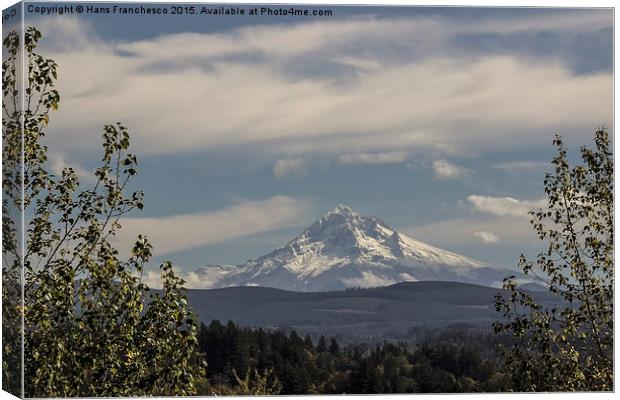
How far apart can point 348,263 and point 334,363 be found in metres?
1.36

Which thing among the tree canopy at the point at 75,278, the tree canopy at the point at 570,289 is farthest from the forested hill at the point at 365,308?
the tree canopy at the point at 75,278

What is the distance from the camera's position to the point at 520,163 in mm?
16078

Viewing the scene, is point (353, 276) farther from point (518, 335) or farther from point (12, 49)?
point (12, 49)

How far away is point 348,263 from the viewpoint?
53.8 ft

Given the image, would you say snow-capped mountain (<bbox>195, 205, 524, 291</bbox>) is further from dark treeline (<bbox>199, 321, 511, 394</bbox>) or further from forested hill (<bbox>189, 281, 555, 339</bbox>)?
dark treeline (<bbox>199, 321, 511, 394</bbox>)

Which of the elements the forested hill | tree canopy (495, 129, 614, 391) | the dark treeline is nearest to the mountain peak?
the forested hill

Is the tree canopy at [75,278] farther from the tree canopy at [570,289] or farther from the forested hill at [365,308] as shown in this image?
the tree canopy at [570,289]

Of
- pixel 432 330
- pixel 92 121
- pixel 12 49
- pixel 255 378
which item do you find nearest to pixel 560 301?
pixel 432 330

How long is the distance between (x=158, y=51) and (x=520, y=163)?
482 centimetres

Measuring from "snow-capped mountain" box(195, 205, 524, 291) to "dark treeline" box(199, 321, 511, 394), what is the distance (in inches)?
27.6

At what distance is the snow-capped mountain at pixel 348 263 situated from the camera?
15.6 metres

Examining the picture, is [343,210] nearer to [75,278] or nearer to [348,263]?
[348,263]

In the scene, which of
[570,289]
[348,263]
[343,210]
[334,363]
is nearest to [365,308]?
[348,263]

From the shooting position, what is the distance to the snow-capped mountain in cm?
1563
